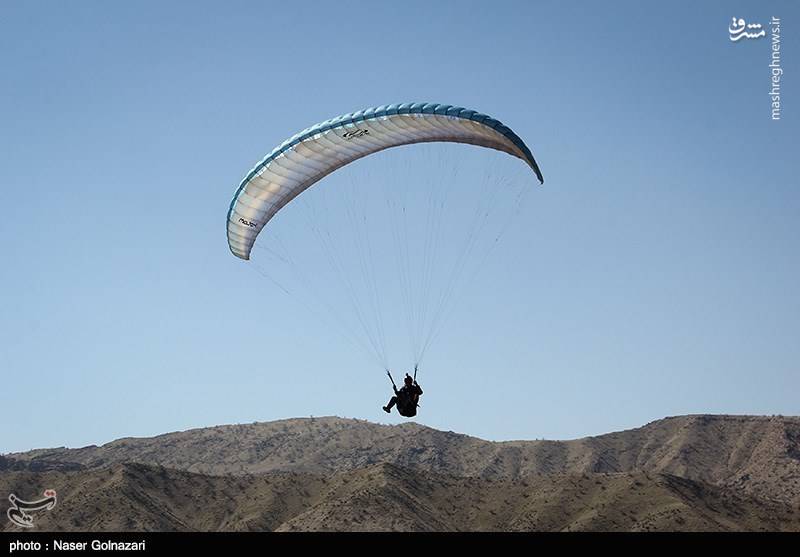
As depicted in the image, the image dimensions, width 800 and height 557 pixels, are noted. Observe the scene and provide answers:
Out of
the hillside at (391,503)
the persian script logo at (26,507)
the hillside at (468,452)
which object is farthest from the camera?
the hillside at (468,452)

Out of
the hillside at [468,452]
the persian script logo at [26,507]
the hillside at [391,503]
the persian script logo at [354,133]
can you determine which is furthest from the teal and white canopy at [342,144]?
the hillside at [468,452]

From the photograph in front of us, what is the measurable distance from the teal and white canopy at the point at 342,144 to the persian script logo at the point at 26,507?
179 ft

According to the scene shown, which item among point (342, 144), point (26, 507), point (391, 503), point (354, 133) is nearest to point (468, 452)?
point (391, 503)

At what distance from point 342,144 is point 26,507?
66.0 m

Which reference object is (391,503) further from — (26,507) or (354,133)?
(354,133)

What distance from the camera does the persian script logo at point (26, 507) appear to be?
92.5 metres

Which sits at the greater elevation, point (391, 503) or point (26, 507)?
point (26, 507)

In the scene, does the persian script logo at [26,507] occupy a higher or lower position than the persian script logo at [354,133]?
lower

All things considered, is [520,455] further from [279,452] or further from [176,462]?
[176,462]

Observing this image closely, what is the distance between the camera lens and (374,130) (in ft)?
141

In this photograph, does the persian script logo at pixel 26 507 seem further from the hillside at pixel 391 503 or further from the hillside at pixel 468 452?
the hillside at pixel 468 452

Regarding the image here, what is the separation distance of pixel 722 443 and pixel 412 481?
65629 mm

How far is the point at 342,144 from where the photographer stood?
144 ft

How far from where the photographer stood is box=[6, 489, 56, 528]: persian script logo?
9250 centimetres
